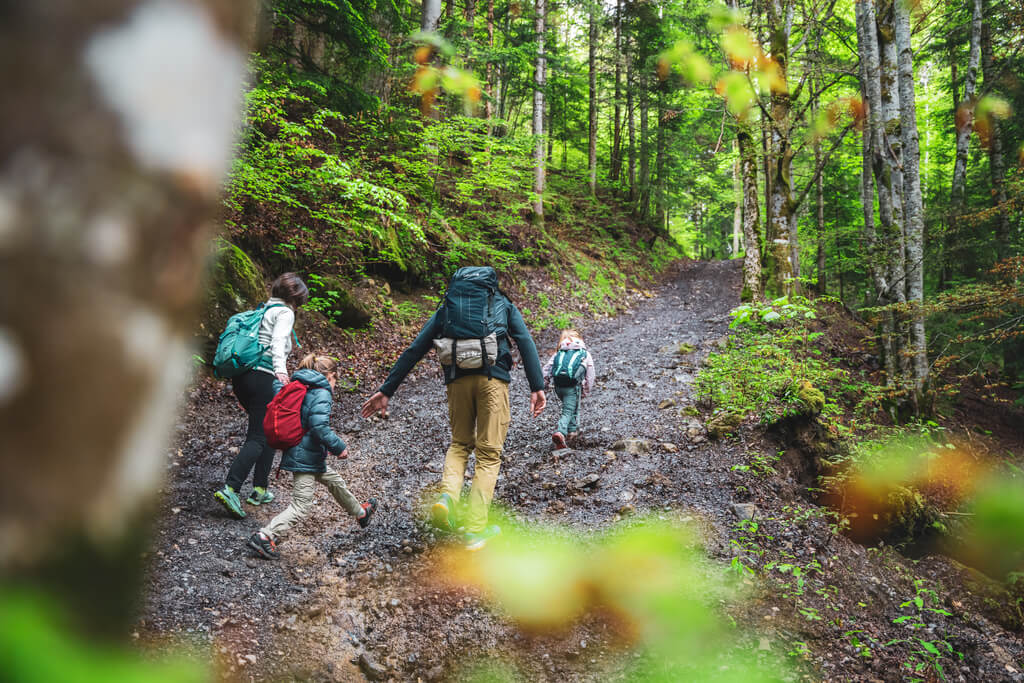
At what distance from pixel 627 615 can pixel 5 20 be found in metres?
3.96

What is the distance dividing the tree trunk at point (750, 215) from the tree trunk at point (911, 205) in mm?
3372

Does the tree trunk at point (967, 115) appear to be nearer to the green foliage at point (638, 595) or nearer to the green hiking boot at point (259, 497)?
the green foliage at point (638, 595)

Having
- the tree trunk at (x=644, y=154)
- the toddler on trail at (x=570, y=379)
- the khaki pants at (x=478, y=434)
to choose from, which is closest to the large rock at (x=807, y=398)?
the toddler on trail at (x=570, y=379)

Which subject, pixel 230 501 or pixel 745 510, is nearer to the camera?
pixel 230 501

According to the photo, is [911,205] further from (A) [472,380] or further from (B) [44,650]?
(B) [44,650]

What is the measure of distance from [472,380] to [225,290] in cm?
473

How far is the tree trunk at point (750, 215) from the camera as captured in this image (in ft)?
35.3

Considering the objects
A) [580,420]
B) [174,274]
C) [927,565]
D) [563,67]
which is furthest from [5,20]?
[563,67]

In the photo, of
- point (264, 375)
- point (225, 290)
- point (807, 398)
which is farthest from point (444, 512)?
point (225, 290)

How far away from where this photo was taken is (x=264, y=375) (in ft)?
15.2

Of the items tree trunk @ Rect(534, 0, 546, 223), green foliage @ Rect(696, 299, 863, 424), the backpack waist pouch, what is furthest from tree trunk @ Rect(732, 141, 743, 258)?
the backpack waist pouch

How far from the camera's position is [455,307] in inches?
165

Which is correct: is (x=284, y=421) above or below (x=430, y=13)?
below

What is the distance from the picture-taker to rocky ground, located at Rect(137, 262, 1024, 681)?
328 cm
